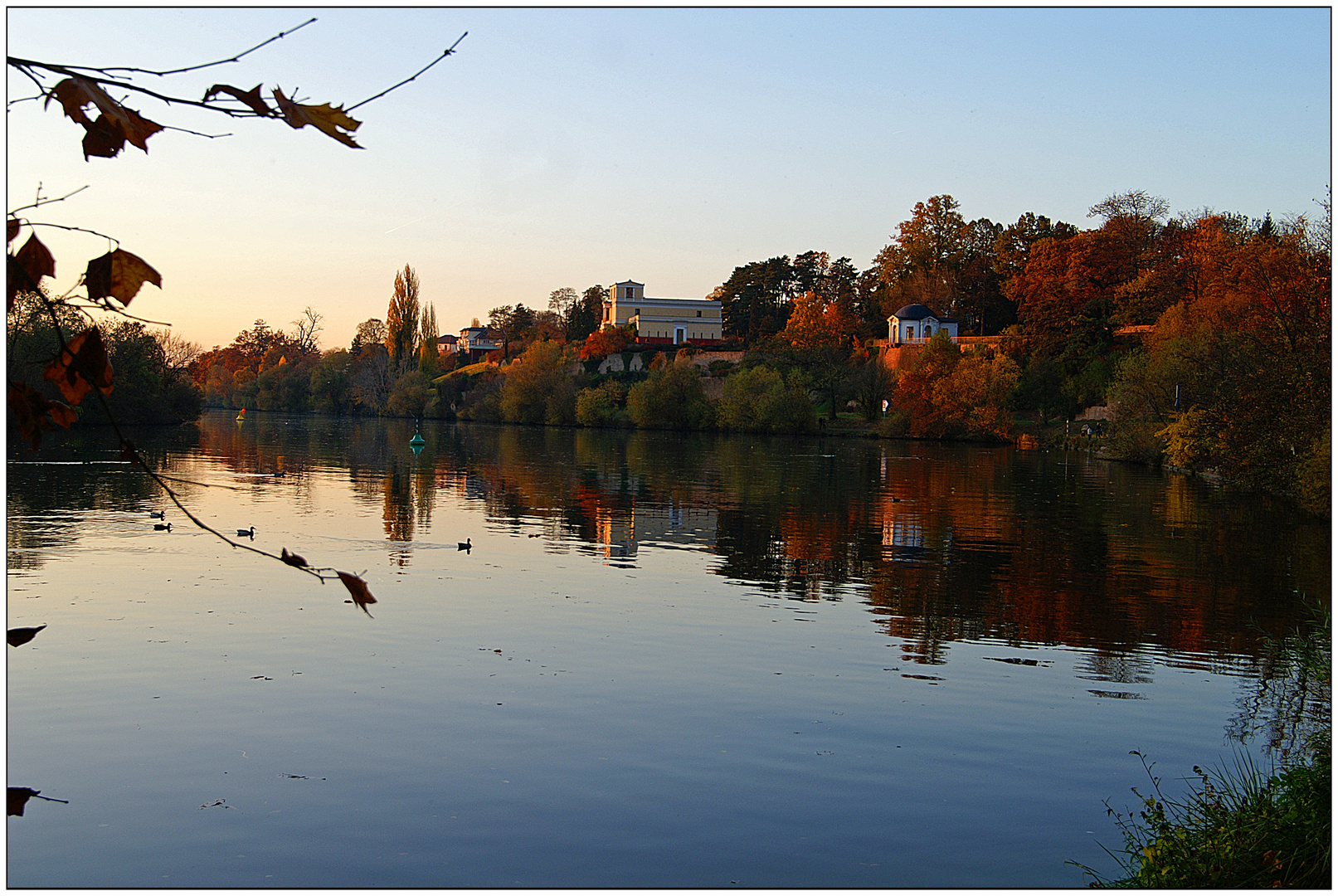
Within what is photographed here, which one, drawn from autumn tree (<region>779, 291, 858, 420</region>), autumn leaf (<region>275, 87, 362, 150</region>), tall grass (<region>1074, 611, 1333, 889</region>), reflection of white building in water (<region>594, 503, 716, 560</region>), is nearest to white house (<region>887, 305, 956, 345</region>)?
autumn tree (<region>779, 291, 858, 420</region>)

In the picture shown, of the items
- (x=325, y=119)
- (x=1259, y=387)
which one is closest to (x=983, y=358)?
(x=1259, y=387)

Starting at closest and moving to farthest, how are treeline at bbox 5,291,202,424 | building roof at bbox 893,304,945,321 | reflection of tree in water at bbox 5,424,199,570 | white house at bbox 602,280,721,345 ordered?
reflection of tree in water at bbox 5,424,199,570, treeline at bbox 5,291,202,424, building roof at bbox 893,304,945,321, white house at bbox 602,280,721,345

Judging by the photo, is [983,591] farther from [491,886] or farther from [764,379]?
[764,379]

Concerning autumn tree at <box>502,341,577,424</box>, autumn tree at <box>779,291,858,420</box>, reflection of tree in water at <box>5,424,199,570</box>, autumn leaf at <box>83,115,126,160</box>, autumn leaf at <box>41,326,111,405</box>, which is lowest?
reflection of tree in water at <box>5,424,199,570</box>

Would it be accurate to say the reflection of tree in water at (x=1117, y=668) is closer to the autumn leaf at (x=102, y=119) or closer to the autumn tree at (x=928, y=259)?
the autumn leaf at (x=102, y=119)

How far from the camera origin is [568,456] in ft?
162

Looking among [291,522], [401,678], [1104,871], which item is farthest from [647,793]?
[291,522]

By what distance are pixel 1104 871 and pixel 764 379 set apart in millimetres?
70209

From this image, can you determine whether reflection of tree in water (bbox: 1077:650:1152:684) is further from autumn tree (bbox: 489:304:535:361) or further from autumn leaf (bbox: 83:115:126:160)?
autumn tree (bbox: 489:304:535:361)

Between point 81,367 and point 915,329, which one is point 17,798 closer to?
point 81,367

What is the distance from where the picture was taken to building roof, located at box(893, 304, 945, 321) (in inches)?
3642

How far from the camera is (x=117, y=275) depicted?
2447 millimetres

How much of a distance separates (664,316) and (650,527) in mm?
96857

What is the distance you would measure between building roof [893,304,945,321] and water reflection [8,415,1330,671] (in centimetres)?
4227
